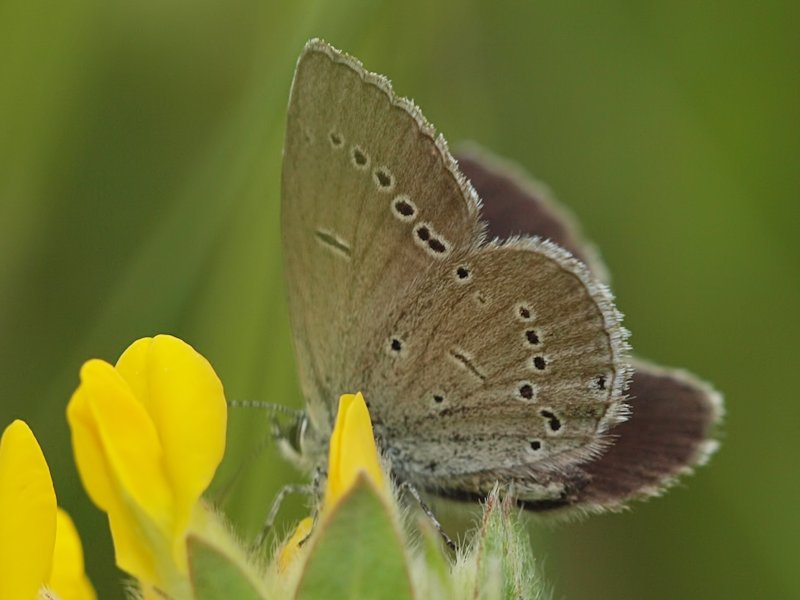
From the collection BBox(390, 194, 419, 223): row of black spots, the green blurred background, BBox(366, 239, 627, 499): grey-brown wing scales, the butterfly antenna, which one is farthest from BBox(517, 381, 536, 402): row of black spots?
the green blurred background

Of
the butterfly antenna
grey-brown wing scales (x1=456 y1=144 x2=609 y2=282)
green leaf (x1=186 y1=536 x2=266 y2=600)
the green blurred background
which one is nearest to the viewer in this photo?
green leaf (x1=186 y1=536 x2=266 y2=600)

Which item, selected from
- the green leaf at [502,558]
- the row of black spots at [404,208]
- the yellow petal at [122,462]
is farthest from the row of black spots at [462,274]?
the yellow petal at [122,462]

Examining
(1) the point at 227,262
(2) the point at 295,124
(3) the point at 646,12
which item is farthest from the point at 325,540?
(3) the point at 646,12

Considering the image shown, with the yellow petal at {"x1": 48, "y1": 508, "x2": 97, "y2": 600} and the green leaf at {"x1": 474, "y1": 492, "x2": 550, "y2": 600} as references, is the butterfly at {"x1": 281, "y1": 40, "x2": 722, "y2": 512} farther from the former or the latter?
the yellow petal at {"x1": 48, "y1": 508, "x2": 97, "y2": 600}

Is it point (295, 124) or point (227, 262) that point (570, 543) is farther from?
point (295, 124)

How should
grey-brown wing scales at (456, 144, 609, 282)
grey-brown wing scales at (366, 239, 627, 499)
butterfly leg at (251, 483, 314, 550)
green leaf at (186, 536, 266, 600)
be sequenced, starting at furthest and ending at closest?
grey-brown wing scales at (456, 144, 609, 282) → butterfly leg at (251, 483, 314, 550) → grey-brown wing scales at (366, 239, 627, 499) → green leaf at (186, 536, 266, 600)

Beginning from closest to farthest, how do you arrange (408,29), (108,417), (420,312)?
(108,417)
(420,312)
(408,29)

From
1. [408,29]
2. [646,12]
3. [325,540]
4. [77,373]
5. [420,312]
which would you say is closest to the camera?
[325,540]
